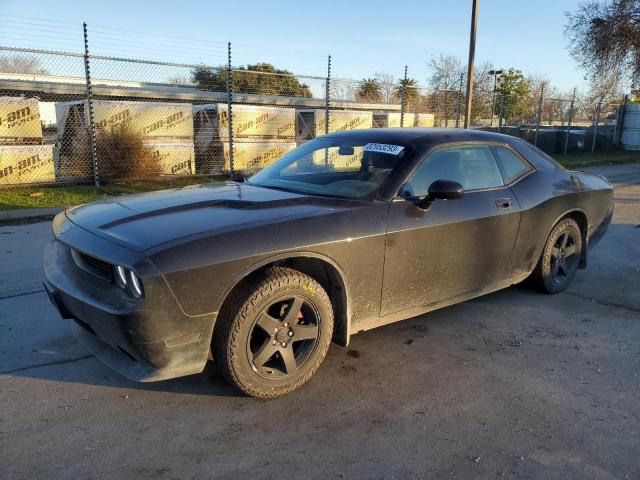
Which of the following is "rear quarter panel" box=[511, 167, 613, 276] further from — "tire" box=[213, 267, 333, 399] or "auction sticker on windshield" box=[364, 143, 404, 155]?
"tire" box=[213, 267, 333, 399]

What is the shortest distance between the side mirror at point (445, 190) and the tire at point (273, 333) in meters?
1.03

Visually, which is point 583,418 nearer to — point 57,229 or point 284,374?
point 284,374

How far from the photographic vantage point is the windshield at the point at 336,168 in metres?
3.54

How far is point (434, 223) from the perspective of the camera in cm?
350

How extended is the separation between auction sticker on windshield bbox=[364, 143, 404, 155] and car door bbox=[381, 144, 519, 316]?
21 cm

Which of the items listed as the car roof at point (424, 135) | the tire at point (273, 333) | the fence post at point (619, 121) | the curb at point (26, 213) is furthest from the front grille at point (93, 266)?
the fence post at point (619, 121)

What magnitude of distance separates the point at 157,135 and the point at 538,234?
375 inches

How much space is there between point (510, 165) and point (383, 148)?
4.24 feet

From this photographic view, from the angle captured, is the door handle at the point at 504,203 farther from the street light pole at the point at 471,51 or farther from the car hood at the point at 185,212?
the street light pole at the point at 471,51

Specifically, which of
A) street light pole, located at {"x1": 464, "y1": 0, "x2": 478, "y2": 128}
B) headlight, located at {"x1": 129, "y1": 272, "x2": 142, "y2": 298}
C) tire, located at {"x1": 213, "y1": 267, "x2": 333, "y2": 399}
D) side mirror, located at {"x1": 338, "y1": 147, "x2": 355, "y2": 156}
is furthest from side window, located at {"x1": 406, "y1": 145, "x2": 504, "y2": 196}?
street light pole, located at {"x1": 464, "y1": 0, "x2": 478, "y2": 128}

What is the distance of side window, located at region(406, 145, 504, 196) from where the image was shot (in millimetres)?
3604

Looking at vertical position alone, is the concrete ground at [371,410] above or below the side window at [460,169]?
below

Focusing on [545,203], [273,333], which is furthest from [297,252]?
[545,203]

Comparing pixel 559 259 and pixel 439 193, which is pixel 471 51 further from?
pixel 439 193
